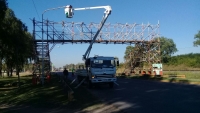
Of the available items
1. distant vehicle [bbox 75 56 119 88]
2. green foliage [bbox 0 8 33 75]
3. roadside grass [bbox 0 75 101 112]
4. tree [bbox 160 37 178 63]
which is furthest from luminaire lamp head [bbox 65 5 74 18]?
tree [bbox 160 37 178 63]

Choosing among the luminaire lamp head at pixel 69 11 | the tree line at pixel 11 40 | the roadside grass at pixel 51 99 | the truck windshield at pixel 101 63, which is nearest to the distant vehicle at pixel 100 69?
the truck windshield at pixel 101 63

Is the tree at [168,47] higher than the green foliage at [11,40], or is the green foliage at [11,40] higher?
the tree at [168,47]

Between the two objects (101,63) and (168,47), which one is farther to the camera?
(168,47)

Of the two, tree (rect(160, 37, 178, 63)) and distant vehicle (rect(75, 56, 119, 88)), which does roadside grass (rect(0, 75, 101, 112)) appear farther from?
tree (rect(160, 37, 178, 63))

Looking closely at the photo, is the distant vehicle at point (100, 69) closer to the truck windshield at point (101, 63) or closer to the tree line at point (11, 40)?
the truck windshield at point (101, 63)

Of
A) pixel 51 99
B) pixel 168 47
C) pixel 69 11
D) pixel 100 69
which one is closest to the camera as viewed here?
pixel 51 99

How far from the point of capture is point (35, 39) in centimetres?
3244

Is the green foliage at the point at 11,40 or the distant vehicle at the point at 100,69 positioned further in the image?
the green foliage at the point at 11,40

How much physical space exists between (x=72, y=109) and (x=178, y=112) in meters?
4.58

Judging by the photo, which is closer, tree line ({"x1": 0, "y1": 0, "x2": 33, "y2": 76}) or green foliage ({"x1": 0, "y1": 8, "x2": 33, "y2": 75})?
tree line ({"x1": 0, "y1": 0, "x2": 33, "y2": 76})

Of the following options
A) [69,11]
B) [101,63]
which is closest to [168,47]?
[101,63]

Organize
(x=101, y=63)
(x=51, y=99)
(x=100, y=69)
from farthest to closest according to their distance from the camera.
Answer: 1. (x=101, y=63)
2. (x=100, y=69)
3. (x=51, y=99)

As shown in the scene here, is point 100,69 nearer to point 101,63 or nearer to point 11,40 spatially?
point 101,63

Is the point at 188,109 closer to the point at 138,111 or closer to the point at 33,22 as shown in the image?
the point at 138,111
